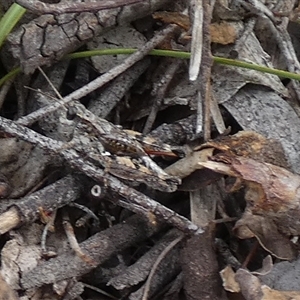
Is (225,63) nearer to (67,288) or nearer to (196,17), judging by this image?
(196,17)

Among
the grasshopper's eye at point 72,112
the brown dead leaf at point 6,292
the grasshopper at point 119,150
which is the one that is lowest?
the brown dead leaf at point 6,292

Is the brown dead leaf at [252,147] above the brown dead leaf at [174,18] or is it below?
below

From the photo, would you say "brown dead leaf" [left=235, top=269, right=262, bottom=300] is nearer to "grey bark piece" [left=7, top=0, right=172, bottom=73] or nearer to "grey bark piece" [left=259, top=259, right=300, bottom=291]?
"grey bark piece" [left=259, top=259, right=300, bottom=291]

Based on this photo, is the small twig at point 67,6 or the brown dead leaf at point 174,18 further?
the brown dead leaf at point 174,18

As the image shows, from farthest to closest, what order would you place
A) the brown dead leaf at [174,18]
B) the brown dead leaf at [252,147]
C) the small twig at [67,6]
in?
the brown dead leaf at [174,18] → the brown dead leaf at [252,147] → the small twig at [67,6]

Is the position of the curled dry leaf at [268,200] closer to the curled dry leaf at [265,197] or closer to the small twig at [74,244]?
the curled dry leaf at [265,197]

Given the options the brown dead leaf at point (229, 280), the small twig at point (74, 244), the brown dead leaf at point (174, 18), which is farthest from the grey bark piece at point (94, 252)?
the brown dead leaf at point (174, 18)

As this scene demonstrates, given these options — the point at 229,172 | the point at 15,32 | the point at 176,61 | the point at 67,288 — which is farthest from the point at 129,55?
the point at 67,288
